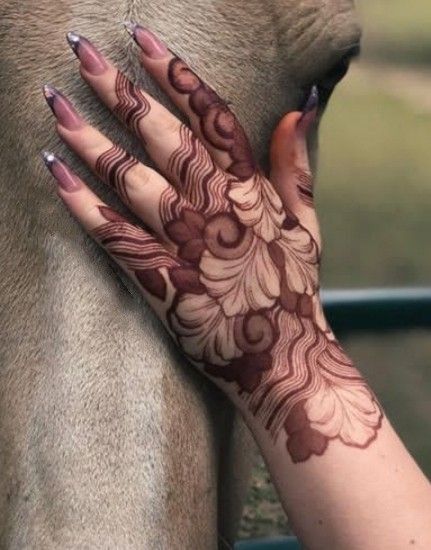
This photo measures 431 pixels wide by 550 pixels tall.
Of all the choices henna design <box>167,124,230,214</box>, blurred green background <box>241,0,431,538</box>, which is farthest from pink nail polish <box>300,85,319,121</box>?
blurred green background <box>241,0,431,538</box>

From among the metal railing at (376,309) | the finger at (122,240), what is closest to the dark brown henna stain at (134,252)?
the finger at (122,240)

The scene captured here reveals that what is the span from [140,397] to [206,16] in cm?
36

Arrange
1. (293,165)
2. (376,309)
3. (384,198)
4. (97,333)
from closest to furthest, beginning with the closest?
1. (97,333)
2. (293,165)
3. (376,309)
4. (384,198)

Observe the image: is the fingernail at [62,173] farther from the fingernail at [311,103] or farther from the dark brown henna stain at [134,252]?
the fingernail at [311,103]

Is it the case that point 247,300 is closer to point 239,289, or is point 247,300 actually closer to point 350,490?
point 239,289

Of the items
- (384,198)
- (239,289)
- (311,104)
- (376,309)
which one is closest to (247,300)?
(239,289)

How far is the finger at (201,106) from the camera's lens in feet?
3.14

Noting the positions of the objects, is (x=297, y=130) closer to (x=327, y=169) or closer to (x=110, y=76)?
(x=110, y=76)

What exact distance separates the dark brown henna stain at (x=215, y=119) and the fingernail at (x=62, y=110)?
0.09m

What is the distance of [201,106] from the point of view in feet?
3.18

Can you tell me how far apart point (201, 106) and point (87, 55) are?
0.36ft

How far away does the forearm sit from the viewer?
3.18ft

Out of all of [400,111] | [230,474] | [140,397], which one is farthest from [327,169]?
[140,397]

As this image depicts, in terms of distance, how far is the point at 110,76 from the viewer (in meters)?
0.95
